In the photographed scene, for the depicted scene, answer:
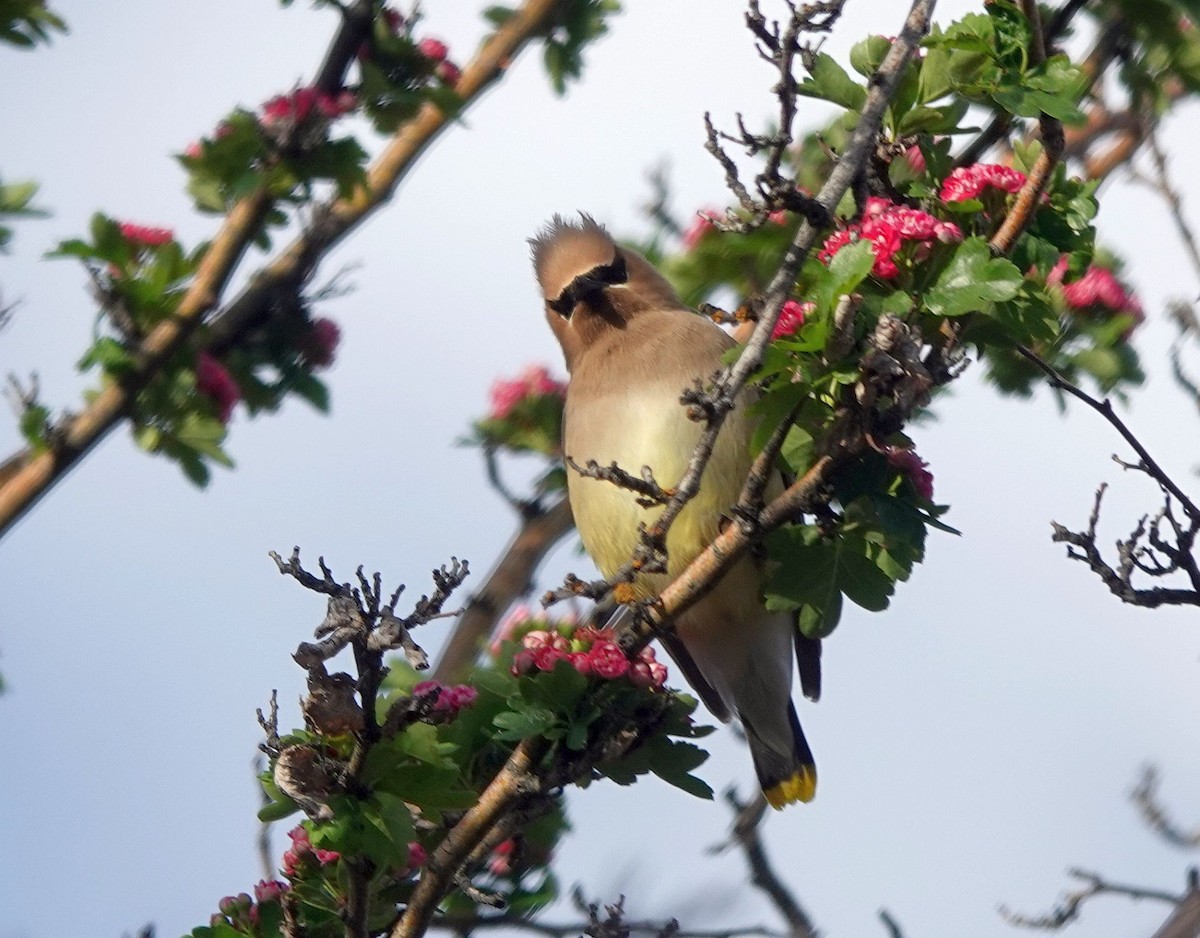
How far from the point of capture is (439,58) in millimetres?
5203

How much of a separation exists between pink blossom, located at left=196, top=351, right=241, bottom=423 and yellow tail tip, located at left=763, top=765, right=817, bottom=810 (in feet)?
6.22

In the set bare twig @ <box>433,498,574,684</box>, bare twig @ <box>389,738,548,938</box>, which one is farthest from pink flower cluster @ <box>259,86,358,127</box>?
bare twig @ <box>389,738,548,938</box>

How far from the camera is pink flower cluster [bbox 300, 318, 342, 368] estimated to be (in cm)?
543

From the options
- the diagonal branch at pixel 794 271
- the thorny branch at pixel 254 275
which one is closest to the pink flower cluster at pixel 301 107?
the thorny branch at pixel 254 275

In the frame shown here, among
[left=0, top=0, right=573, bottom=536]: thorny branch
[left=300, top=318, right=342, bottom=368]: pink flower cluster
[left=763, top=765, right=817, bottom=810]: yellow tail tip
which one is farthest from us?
[left=300, top=318, right=342, bottom=368]: pink flower cluster

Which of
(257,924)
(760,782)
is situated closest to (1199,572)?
(257,924)

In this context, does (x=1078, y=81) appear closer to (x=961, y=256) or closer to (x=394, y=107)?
(x=961, y=256)

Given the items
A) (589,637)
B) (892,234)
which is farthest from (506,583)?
(892,234)

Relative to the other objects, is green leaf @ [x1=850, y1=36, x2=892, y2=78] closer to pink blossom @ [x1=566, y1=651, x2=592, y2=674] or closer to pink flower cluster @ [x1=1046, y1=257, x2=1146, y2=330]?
pink blossom @ [x1=566, y1=651, x2=592, y2=674]

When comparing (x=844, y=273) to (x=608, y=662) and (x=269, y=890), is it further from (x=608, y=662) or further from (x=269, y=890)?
(x=269, y=890)

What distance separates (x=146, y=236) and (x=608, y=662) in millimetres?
2338

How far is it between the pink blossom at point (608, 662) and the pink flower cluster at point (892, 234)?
0.80 meters

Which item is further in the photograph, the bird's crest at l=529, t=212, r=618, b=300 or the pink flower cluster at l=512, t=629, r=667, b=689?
the bird's crest at l=529, t=212, r=618, b=300

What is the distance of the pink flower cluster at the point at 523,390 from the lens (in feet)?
19.2
